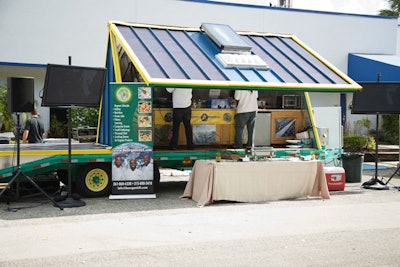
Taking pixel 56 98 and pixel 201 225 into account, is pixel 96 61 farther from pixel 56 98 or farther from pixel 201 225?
pixel 201 225

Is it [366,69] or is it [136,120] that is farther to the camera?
[366,69]

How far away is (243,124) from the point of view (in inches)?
488

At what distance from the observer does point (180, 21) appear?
20984 mm

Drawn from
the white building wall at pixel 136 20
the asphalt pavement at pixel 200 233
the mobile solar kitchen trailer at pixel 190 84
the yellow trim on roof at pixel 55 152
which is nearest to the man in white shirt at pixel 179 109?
the mobile solar kitchen trailer at pixel 190 84

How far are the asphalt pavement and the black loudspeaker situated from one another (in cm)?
182

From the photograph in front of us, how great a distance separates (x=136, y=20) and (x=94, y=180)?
10853mm

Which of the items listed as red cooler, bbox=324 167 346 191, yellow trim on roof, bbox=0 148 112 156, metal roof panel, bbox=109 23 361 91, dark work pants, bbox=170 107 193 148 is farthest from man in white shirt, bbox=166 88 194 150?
red cooler, bbox=324 167 346 191

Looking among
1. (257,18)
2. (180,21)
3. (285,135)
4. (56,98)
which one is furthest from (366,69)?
(56,98)

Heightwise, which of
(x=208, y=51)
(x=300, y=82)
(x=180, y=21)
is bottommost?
(x=300, y=82)

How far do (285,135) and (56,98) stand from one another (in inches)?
255

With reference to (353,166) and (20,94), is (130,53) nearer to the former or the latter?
(20,94)

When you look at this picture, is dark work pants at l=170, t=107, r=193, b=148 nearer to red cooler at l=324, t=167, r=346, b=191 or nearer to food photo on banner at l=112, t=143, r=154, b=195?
food photo on banner at l=112, t=143, r=154, b=195

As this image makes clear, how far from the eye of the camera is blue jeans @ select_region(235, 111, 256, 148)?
12.3 m

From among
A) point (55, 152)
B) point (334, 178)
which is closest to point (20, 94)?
point (55, 152)
